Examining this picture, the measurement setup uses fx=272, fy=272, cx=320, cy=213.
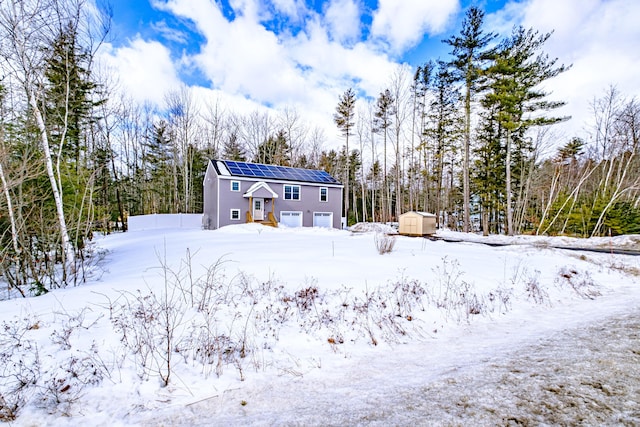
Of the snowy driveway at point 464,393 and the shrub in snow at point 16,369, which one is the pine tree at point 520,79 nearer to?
the snowy driveway at point 464,393

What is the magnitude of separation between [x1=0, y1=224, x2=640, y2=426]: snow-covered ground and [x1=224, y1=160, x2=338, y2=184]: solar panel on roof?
48.2 ft

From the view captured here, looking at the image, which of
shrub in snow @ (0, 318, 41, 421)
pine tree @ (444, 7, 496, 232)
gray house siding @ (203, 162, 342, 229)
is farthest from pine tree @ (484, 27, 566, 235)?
shrub in snow @ (0, 318, 41, 421)

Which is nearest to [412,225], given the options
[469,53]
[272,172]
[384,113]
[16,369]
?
[272,172]

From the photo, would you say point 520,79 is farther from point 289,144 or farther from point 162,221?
point 162,221

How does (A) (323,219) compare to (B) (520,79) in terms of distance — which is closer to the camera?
(B) (520,79)

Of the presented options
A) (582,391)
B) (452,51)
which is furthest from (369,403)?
(452,51)

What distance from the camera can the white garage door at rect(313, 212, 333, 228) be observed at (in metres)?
22.1

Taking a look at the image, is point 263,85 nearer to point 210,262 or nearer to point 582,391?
point 210,262

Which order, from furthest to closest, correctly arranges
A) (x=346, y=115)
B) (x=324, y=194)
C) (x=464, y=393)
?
(x=346, y=115), (x=324, y=194), (x=464, y=393)

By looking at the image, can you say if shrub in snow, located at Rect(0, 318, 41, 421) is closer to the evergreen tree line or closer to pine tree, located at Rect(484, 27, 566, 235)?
the evergreen tree line

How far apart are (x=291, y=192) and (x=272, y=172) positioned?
2.17m

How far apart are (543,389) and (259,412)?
227cm

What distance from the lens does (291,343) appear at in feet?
11.2

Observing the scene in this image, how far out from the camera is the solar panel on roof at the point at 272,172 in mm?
19923
